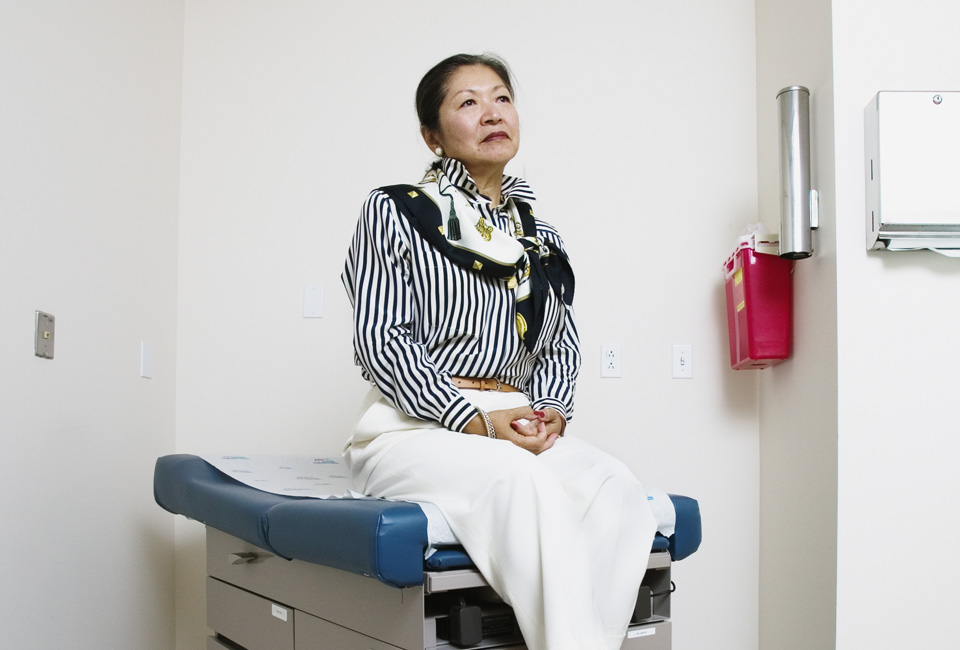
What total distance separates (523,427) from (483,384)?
15 cm

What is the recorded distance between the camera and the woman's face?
82.7 inches

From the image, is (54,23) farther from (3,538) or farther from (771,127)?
(771,127)

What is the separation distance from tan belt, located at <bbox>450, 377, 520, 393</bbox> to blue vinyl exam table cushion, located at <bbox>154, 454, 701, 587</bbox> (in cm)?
35

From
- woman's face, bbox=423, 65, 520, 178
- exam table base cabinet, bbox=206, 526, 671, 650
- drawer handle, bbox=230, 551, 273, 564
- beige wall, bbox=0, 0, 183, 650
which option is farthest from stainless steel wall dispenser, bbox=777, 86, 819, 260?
beige wall, bbox=0, 0, 183, 650

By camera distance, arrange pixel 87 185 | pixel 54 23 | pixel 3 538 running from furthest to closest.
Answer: pixel 87 185
pixel 54 23
pixel 3 538

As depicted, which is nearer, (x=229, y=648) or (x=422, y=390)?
(x=422, y=390)

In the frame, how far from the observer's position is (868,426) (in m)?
2.43

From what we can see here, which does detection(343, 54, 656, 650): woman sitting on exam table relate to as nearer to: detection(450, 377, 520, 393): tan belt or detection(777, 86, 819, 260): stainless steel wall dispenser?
detection(450, 377, 520, 393): tan belt

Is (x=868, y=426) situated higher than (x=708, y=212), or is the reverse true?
(x=708, y=212)

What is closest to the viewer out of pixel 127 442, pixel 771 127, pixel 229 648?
pixel 229 648

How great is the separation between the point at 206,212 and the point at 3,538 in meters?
1.36

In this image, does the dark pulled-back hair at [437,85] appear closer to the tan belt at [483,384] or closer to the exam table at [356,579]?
the tan belt at [483,384]

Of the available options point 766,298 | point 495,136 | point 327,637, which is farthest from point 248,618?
point 766,298

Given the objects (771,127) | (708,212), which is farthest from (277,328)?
(771,127)
